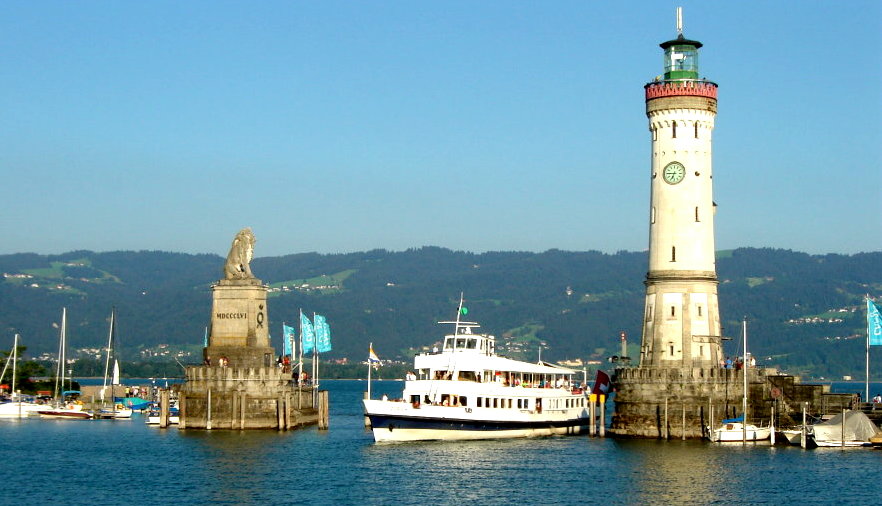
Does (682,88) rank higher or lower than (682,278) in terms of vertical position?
higher

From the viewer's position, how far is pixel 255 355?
95.1 meters

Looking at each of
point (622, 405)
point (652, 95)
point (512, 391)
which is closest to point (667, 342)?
point (622, 405)

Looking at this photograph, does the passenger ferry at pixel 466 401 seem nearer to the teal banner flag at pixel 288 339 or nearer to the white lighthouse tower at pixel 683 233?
the white lighthouse tower at pixel 683 233

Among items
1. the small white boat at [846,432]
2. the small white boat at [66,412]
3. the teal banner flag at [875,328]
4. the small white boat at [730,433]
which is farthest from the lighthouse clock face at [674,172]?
the small white boat at [66,412]

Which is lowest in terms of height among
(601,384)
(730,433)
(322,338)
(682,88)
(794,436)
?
(794,436)

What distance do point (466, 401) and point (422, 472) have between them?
13.6m

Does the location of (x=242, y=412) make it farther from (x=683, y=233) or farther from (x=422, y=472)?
(x=683, y=233)

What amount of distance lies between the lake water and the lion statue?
11.3 m

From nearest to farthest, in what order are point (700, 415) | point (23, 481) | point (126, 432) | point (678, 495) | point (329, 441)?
point (678, 495) < point (23, 481) < point (700, 415) < point (329, 441) < point (126, 432)

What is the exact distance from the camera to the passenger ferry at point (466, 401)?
82875 mm

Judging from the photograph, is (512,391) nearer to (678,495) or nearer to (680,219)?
(680,219)

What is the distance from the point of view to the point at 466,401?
84.6 m

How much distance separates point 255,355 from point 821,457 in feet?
126

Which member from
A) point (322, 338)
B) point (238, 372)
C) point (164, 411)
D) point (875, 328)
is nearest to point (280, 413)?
point (238, 372)
